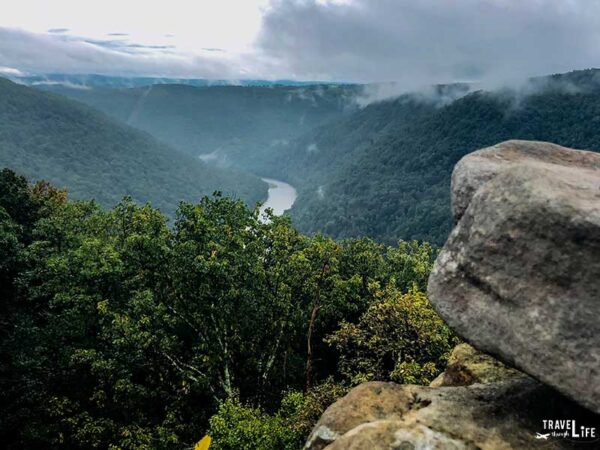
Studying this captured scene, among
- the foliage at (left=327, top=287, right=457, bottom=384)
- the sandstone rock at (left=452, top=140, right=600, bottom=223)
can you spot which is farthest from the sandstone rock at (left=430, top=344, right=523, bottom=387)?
the foliage at (left=327, top=287, right=457, bottom=384)

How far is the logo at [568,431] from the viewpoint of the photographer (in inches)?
467

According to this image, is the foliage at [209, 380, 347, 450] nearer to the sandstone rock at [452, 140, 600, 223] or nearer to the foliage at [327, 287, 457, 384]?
the foliage at [327, 287, 457, 384]

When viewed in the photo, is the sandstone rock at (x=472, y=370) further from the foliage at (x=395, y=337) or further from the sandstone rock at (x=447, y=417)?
the foliage at (x=395, y=337)

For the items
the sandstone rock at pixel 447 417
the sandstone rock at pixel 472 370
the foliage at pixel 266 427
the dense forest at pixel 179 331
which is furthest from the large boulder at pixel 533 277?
the dense forest at pixel 179 331

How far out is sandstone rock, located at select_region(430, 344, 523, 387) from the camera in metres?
17.1

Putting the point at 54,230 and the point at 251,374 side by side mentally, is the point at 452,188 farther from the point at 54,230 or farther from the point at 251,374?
the point at 54,230

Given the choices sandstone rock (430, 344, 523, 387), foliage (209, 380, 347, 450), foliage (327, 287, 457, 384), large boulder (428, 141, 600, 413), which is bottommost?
foliage (209, 380, 347, 450)

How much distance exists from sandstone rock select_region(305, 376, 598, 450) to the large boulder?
223 cm

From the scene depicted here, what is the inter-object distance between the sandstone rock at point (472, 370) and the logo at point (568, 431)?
12.9 feet

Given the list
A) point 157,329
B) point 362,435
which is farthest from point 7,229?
point 362,435

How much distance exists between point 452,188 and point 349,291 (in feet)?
77.5

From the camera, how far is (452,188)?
1627 cm

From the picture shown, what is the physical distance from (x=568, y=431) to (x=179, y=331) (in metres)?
30.6

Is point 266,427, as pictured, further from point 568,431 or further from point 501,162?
point 501,162
